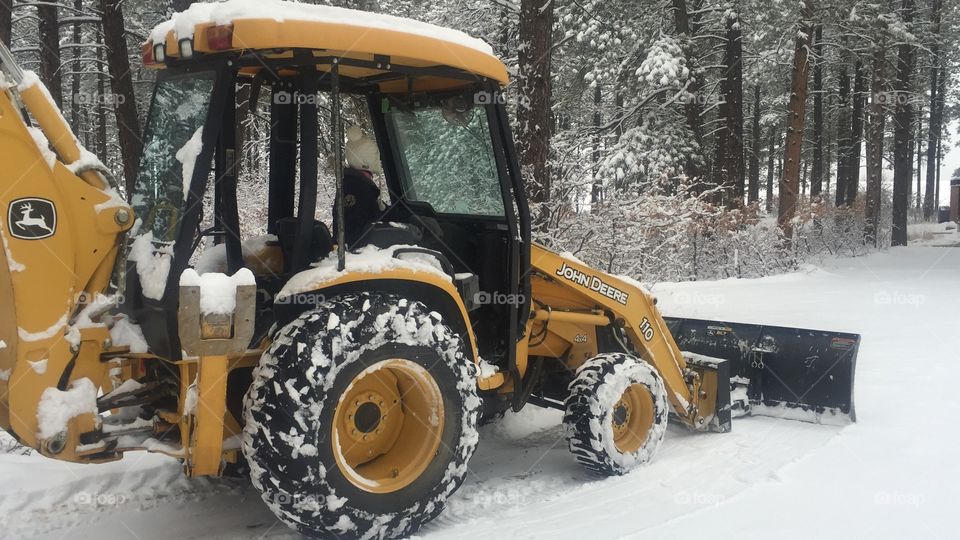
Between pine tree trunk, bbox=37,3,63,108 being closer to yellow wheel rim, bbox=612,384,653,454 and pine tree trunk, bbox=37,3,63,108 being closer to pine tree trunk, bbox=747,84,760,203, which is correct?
yellow wheel rim, bbox=612,384,653,454

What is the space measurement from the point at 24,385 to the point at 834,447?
16.0ft

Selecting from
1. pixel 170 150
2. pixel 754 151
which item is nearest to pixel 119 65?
pixel 170 150

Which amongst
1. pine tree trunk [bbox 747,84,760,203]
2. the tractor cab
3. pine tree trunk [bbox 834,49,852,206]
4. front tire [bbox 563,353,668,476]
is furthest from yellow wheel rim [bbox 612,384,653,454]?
pine tree trunk [bbox 747,84,760,203]

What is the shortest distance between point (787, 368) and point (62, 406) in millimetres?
5295

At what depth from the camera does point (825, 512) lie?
4008 mm

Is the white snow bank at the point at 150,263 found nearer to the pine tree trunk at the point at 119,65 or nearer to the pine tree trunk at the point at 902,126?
the pine tree trunk at the point at 119,65

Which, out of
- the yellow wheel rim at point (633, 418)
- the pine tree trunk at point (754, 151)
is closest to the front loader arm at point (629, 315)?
the yellow wheel rim at point (633, 418)

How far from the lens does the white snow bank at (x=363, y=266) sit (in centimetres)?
356

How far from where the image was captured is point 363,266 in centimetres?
372

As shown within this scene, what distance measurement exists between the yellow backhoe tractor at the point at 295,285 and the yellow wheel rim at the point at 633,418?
0.07 ft

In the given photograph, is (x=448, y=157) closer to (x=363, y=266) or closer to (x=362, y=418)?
(x=363, y=266)

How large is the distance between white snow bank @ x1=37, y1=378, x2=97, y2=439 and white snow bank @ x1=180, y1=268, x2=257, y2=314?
33.0 inches

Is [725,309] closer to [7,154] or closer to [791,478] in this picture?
[791,478]

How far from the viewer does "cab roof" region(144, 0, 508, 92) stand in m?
3.32
